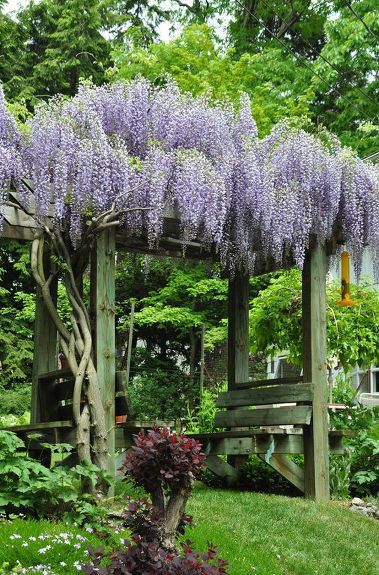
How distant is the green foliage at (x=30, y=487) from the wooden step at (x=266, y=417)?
251 centimetres

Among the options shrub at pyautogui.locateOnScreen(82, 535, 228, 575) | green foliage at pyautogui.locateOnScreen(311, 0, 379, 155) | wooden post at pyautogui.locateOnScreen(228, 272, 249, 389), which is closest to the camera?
shrub at pyautogui.locateOnScreen(82, 535, 228, 575)

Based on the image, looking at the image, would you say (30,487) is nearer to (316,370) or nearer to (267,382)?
(316,370)

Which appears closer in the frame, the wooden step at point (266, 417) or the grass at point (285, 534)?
the grass at point (285, 534)

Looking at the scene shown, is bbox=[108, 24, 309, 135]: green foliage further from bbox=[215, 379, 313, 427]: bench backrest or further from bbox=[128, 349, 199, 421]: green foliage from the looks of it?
bbox=[215, 379, 313, 427]: bench backrest

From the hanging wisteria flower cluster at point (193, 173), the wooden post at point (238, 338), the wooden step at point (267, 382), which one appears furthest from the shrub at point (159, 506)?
the wooden post at point (238, 338)

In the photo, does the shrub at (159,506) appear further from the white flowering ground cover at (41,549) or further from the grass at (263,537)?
the grass at (263,537)

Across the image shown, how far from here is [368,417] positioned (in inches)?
337

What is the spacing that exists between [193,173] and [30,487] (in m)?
2.89

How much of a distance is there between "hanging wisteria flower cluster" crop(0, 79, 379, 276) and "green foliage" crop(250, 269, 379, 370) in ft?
6.19

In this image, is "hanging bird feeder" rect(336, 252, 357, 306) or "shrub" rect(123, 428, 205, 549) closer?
"shrub" rect(123, 428, 205, 549)

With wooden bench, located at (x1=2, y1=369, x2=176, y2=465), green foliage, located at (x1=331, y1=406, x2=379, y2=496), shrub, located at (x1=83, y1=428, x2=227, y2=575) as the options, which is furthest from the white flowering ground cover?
green foliage, located at (x1=331, y1=406, x2=379, y2=496)

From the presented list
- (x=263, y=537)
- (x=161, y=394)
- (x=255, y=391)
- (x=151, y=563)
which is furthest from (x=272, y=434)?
(x=161, y=394)

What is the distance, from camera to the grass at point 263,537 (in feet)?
13.1

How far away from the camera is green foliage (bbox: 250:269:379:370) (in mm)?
9234
